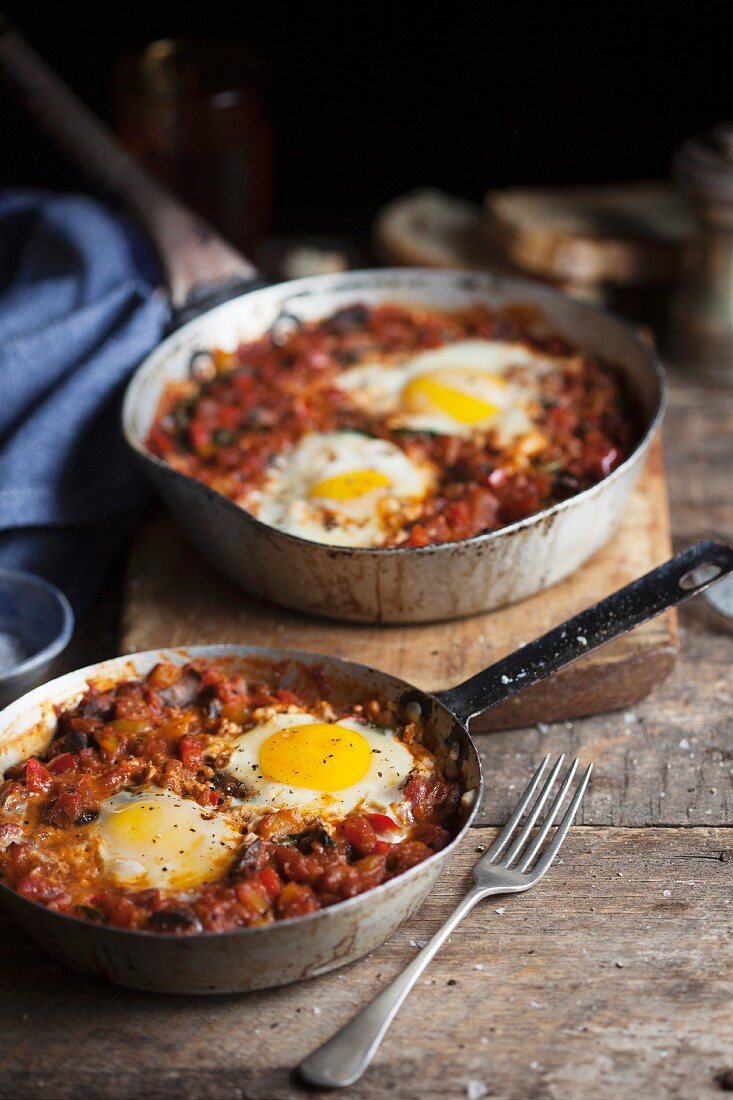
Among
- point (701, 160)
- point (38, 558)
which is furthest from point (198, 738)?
point (701, 160)

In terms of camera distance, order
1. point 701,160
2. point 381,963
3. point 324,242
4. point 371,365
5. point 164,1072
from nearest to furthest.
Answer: point 164,1072
point 381,963
point 371,365
point 701,160
point 324,242

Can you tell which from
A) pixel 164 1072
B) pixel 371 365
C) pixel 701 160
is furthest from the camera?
pixel 701 160

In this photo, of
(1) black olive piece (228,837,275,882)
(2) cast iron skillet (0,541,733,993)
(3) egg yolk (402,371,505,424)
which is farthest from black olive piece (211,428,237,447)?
(1) black olive piece (228,837,275,882)

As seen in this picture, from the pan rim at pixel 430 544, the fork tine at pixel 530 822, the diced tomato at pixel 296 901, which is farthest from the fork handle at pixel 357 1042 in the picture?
the pan rim at pixel 430 544

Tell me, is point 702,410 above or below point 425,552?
below

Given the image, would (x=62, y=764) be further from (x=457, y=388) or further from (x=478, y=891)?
(x=457, y=388)

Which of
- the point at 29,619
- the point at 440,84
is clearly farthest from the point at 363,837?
the point at 440,84

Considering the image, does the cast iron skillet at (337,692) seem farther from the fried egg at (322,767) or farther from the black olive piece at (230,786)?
the black olive piece at (230,786)

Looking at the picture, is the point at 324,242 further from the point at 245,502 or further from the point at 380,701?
the point at 380,701
